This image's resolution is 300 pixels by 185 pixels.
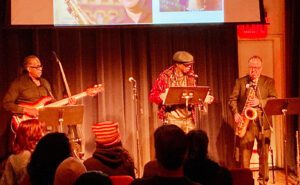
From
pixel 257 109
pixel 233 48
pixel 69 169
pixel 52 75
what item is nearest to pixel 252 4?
pixel 233 48

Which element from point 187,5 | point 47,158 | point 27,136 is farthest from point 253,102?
point 47,158

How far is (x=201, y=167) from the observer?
3342mm

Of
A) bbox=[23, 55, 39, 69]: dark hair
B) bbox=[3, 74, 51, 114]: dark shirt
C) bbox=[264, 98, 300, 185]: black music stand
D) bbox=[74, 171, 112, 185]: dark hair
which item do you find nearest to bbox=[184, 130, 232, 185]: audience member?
bbox=[74, 171, 112, 185]: dark hair

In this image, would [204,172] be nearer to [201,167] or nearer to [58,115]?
[201,167]

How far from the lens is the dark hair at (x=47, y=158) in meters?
2.96

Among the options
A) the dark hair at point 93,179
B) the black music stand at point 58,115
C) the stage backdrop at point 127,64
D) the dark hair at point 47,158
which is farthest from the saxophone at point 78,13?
the dark hair at point 93,179

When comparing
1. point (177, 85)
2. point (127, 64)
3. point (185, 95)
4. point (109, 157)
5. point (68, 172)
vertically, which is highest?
point (127, 64)

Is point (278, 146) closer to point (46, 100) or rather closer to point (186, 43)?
point (186, 43)

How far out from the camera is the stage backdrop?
24.6ft

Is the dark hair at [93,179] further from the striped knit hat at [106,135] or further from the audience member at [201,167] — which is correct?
the striped knit hat at [106,135]

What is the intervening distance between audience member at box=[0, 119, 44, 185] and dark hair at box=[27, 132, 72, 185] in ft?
3.89

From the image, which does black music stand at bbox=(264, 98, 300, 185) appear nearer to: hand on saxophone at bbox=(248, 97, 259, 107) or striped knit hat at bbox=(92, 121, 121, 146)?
hand on saxophone at bbox=(248, 97, 259, 107)

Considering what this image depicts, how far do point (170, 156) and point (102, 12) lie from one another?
4863 millimetres

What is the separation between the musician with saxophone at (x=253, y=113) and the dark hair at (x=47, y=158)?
12.9 ft
